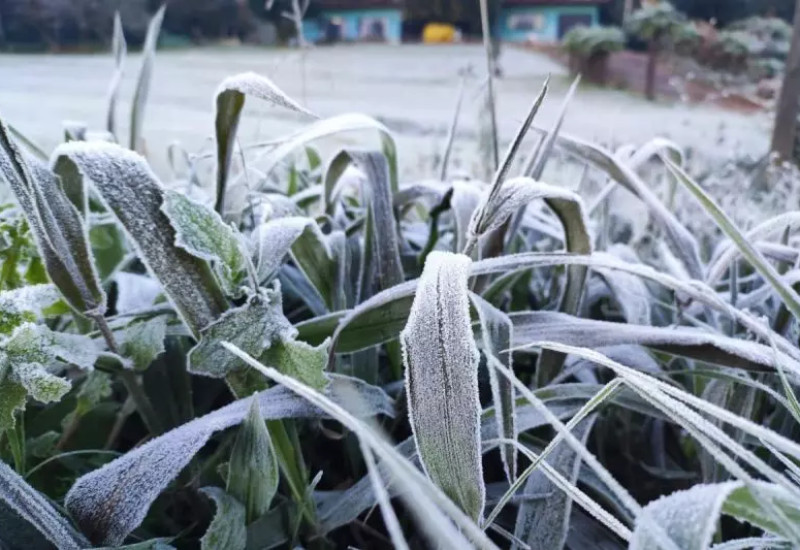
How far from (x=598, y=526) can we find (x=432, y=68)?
85cm

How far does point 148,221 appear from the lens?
236 millimetres

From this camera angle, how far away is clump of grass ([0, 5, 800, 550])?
18 centimetres

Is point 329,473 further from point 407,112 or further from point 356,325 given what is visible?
point 407,112

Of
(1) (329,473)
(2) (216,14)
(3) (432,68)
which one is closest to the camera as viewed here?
(1) (329,473)

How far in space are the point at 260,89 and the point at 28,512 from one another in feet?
0.49

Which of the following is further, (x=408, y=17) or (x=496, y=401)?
(x=408, y=17)

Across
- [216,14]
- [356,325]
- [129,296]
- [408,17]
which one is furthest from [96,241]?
[408,17]

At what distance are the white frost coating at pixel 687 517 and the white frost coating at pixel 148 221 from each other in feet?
0.51

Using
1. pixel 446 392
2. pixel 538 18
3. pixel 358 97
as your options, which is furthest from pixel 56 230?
pixel 538 18

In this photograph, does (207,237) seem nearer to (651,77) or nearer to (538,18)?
(538,18)

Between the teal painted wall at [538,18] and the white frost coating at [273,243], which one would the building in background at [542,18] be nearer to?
the teal painted wall at [538,18]

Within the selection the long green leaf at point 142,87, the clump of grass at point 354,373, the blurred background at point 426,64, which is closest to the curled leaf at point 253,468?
the clump of grass at point 354,373

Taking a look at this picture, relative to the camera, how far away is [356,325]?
0.88ft

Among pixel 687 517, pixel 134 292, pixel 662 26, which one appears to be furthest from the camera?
pixel 662 26
